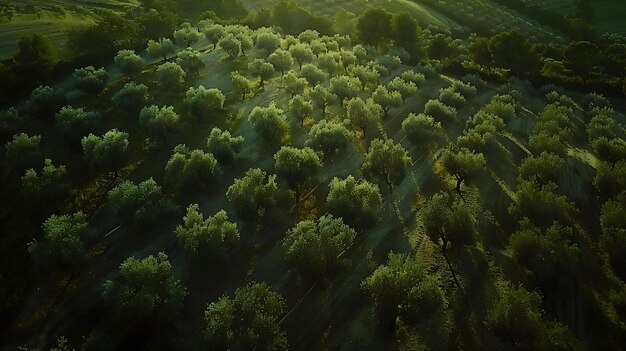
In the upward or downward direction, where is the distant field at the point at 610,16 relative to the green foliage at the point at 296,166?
upward

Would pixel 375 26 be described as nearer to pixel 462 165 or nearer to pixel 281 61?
pixel 281 61

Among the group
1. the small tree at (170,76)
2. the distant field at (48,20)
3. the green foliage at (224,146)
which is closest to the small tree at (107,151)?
the green foliage at (224,146)

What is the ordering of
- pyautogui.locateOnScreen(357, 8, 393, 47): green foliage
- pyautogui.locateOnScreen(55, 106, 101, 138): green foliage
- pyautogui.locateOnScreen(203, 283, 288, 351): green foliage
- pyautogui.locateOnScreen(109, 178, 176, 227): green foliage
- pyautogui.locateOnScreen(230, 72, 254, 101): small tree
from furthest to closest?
pyautogui.locateOnScreen(357, 8, 393, 47): green foliage, pyautogui.locateOnScreen(230, 72, 254, 101): small tree, pyautogui.locateOnScreen(55, 106, 101, 138): green foliage, pyautogui.locateOnScreen(109, 178, 176, 227): green foliage, pyautogui.locateOnScreen(203, 283, 288, 351): green foliage

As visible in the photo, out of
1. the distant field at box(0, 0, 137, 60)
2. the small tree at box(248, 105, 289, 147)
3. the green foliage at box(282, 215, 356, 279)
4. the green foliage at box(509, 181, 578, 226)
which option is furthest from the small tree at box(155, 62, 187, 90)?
the green foliage at box(509, 181, 578, 226)

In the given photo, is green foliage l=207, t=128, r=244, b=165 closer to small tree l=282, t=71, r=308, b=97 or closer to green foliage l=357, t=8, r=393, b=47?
small tree l=282, t=71, r=308, b=97

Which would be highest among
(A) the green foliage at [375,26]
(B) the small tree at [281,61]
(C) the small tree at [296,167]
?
(A) the green foliage at [375,26]

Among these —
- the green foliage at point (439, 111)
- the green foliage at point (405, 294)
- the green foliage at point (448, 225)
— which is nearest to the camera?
the green foliage at point (405, 294)

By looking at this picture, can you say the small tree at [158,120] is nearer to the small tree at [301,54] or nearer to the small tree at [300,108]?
the small tree at [300,108]

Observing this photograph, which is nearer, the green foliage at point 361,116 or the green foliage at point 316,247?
the green foliage at point 316,247
